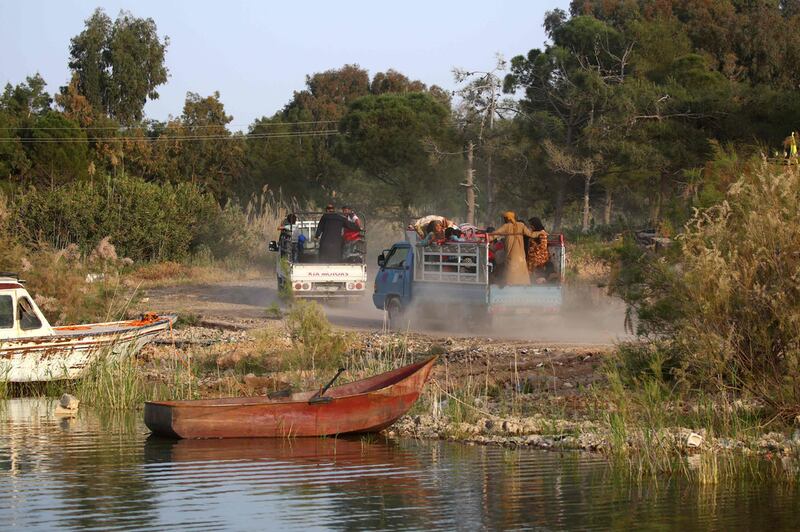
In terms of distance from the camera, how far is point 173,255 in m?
44.1

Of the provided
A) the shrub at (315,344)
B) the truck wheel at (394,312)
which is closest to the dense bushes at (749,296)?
the shrub at (315,344)

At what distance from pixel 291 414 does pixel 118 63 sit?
54330 mm

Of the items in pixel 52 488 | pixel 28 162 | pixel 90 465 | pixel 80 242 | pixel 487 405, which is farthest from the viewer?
pixel 28 162

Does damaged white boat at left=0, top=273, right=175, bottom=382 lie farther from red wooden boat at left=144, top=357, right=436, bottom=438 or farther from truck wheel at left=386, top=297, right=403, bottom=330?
truck wheel at left=386, top=297, right=403, bottom=330

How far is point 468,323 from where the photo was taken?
79.4ft

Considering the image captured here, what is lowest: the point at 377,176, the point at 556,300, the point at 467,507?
the point at 467,507

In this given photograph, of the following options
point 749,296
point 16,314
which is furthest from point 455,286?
point 749,296

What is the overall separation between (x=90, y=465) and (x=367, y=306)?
18977 mm

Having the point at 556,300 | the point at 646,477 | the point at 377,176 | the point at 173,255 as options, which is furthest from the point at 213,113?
the point at 646,477

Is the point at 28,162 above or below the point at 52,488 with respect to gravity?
above

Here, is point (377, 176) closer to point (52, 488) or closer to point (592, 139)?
point (592, 139)

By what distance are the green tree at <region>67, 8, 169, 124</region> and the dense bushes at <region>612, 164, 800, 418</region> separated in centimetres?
5570

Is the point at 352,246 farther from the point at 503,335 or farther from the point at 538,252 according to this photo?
the point at 503,335

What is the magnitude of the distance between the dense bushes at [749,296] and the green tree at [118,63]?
55.7 m
